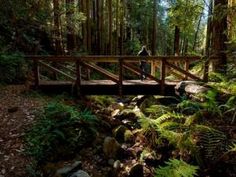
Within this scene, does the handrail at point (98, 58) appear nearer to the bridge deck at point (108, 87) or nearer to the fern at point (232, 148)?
the bridge deck at point (108, 87)

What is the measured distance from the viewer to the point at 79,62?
10.2 meters

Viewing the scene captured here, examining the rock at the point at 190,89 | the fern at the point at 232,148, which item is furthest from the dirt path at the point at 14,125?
the rock at the point at 190,89

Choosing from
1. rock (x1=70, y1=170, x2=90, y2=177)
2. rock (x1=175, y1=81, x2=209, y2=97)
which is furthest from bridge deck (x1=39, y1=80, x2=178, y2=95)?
rock (x1=70, y1=170, x2=90, y2=177)

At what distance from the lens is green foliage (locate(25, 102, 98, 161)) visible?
6613 mm

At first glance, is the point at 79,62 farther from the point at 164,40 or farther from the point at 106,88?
the point at 164,40

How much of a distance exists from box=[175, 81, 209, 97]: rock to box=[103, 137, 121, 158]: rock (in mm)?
2796

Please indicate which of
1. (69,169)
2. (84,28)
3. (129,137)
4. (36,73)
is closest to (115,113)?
(129,137)

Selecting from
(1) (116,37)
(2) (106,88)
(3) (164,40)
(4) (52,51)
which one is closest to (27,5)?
(2) (106,88)

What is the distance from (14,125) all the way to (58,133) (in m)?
1.21

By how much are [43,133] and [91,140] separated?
1.08 m

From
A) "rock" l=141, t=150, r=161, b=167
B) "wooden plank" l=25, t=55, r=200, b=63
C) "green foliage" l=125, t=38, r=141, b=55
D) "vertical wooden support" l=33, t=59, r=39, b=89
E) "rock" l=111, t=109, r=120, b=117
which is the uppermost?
"green foliage" l=125, t=38, r=141, b=55

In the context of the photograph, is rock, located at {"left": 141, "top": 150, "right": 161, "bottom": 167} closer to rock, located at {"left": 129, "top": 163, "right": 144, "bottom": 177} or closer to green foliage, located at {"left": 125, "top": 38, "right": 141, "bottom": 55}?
rock, located at {"left": 129, "top": 163, "right": 144, "bottom": 177}

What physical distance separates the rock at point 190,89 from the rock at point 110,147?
2.80 m

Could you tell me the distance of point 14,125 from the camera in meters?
7.41
